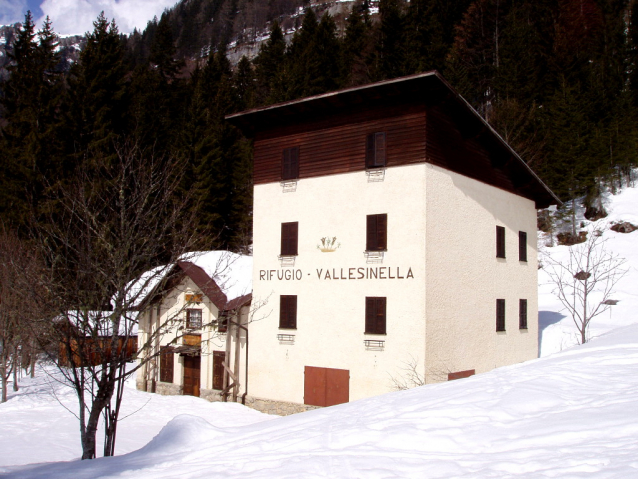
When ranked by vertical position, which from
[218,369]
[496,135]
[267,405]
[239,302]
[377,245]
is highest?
[496,135]

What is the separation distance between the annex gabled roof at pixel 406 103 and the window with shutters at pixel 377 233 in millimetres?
3562

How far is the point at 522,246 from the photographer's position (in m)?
24.0

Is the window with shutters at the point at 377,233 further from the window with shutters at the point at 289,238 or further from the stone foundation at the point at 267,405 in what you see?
the stone foundation at the point at 267,405

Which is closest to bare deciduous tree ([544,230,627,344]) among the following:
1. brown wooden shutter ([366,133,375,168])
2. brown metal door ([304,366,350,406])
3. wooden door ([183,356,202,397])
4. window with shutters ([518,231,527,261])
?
window with shutters ([518,231,527,261])

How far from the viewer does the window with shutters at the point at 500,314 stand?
21.7 metres

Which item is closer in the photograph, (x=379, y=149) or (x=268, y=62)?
(x=379, y=149)

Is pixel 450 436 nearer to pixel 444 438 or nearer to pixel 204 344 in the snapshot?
pixel 444 438

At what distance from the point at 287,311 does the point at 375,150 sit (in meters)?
6.66

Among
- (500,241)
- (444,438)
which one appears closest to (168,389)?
(500,241)

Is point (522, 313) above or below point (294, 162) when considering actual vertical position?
below

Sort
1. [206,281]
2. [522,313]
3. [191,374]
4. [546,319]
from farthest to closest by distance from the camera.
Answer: [546,319] < [191,374] < [522,313] < [206,281]

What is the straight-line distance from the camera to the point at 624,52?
53875 millimetres

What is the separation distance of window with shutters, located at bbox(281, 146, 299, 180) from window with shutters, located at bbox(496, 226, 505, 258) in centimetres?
828

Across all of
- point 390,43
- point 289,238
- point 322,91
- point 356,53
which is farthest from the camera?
point 356,53
